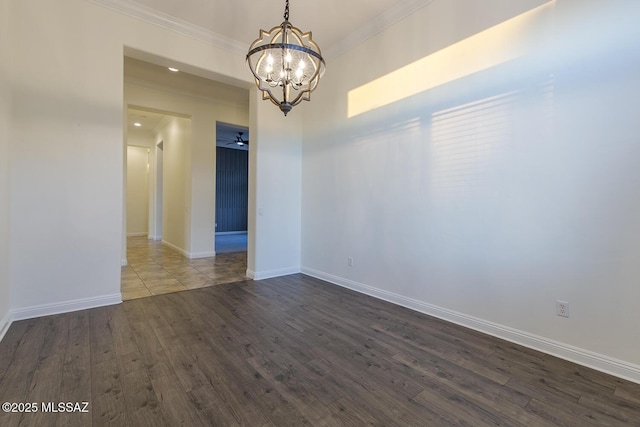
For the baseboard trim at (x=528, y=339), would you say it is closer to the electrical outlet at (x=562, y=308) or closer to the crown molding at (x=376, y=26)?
the electrical outlet at (x=562, y=308)

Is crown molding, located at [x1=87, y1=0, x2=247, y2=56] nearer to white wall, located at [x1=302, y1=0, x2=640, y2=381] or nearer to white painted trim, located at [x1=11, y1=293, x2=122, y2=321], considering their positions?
white wall, located at [x1=302, y1=0, x2=640, y2=381]

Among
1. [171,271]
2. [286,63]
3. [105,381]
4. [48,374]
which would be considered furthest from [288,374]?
[171,271]

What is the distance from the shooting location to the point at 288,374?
6.70 feet

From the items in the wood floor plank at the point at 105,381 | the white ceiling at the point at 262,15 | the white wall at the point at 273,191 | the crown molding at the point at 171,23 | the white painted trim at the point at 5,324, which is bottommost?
the wood floor plank at the point at 105,381

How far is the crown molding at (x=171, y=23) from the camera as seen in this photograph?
331 cm

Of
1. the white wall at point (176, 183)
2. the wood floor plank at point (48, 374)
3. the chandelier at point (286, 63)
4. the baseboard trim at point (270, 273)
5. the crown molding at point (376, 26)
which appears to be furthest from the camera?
the white wall at point (176, 183)

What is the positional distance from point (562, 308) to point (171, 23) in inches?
206

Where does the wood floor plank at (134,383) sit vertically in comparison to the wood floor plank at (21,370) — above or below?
below

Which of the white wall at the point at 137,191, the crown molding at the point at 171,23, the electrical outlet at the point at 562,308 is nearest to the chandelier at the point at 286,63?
the crown molding at the point at 171,23

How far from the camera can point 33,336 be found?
2525 mm

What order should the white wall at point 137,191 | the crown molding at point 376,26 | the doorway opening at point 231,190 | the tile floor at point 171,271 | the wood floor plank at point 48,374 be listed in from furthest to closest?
the doorway opening at point 231,190
the white wall at point 137,191
the tile floor at point 171,271
the crown molding at point 376,26
the wood floor plank at point 48,374

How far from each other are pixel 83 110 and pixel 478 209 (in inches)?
173

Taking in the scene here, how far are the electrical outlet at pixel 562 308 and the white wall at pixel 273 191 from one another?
3.61 metres

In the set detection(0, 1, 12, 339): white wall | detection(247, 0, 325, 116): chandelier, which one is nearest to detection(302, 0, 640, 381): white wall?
detection(247, 0, 325, 116): chandelier
